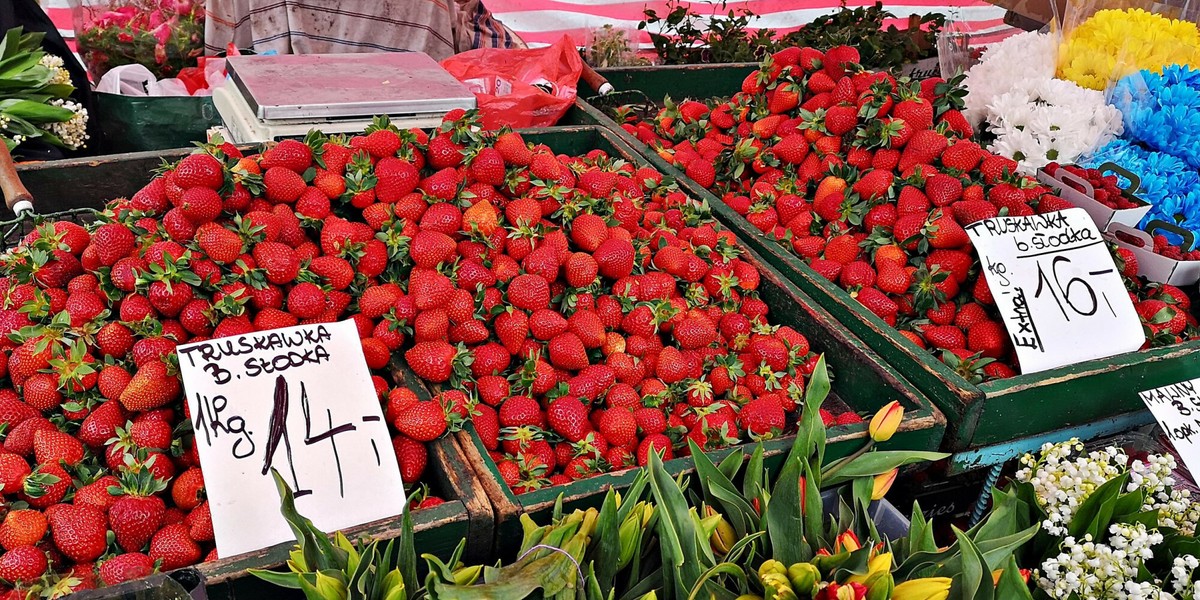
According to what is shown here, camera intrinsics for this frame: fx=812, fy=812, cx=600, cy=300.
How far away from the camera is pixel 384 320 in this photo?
1.51 m

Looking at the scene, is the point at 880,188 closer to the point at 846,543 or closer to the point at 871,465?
the point at 871,465

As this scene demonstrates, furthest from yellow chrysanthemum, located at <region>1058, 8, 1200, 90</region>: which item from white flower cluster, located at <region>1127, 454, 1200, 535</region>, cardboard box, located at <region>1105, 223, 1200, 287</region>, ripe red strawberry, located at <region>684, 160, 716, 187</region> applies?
white flower cluster, located at <region>1127, 454, 1200, 535</region>

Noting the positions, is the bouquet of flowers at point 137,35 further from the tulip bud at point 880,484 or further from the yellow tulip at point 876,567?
the yellow tulip at point 876,567

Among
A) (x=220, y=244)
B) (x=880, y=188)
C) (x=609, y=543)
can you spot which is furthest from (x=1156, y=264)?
(x=220, y=244)

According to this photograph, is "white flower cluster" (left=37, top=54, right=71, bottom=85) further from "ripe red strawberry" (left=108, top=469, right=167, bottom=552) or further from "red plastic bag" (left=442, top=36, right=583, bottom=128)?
"ripe red strawberry" (left=108, top=469, right=167, bottom=552)

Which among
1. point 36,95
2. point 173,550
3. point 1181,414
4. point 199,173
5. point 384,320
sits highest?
point 199,173

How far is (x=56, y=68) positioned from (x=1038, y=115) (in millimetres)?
3064

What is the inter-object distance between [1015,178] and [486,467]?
5.17 feet

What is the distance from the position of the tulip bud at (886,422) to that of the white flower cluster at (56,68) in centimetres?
267

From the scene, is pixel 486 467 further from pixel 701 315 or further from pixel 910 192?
pixel 910 192

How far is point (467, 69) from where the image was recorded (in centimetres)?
318

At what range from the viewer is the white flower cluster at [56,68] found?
2602 millimetres

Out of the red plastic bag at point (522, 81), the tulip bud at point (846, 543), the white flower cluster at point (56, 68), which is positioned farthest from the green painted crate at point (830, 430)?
the white flower cluster at point (56, 68)

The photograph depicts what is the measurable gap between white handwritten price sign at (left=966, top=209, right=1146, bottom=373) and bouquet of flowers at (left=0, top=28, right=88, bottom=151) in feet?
8.57
